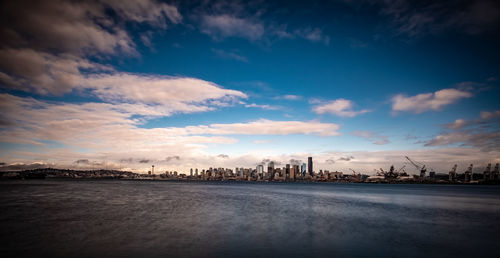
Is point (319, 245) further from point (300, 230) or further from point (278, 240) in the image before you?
point (300, 230)

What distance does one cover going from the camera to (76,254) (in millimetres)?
15211

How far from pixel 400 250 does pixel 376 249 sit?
1718 mm

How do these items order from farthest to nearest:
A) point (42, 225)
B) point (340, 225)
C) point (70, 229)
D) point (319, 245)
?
point (340, 225) → point (42, 225) → point (70, 229) → point (319, 245)

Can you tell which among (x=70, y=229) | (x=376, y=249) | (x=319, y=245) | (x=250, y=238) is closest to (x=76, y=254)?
(x=70, y=229)

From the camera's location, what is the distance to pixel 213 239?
64.8 ft

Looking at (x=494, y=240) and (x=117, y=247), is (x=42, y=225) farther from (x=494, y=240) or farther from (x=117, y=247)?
(x=494, y=240)

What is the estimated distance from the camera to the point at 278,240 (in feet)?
64.4

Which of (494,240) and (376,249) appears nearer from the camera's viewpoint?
(376,249)

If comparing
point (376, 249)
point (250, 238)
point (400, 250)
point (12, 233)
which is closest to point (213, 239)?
point (250, 238)

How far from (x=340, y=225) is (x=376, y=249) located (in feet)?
30.6

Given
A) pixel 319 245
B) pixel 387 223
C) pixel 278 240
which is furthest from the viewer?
pixel 387 223

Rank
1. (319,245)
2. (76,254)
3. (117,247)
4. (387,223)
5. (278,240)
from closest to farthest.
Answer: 1. (76,254)
2. (117,247)
3. (319,245)
4. (278,240)
5. (387,223)

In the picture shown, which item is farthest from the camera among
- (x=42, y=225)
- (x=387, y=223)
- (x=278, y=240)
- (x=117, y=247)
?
(x=387, y=223)

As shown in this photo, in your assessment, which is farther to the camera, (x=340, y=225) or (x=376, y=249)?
(x=340, y=225)
